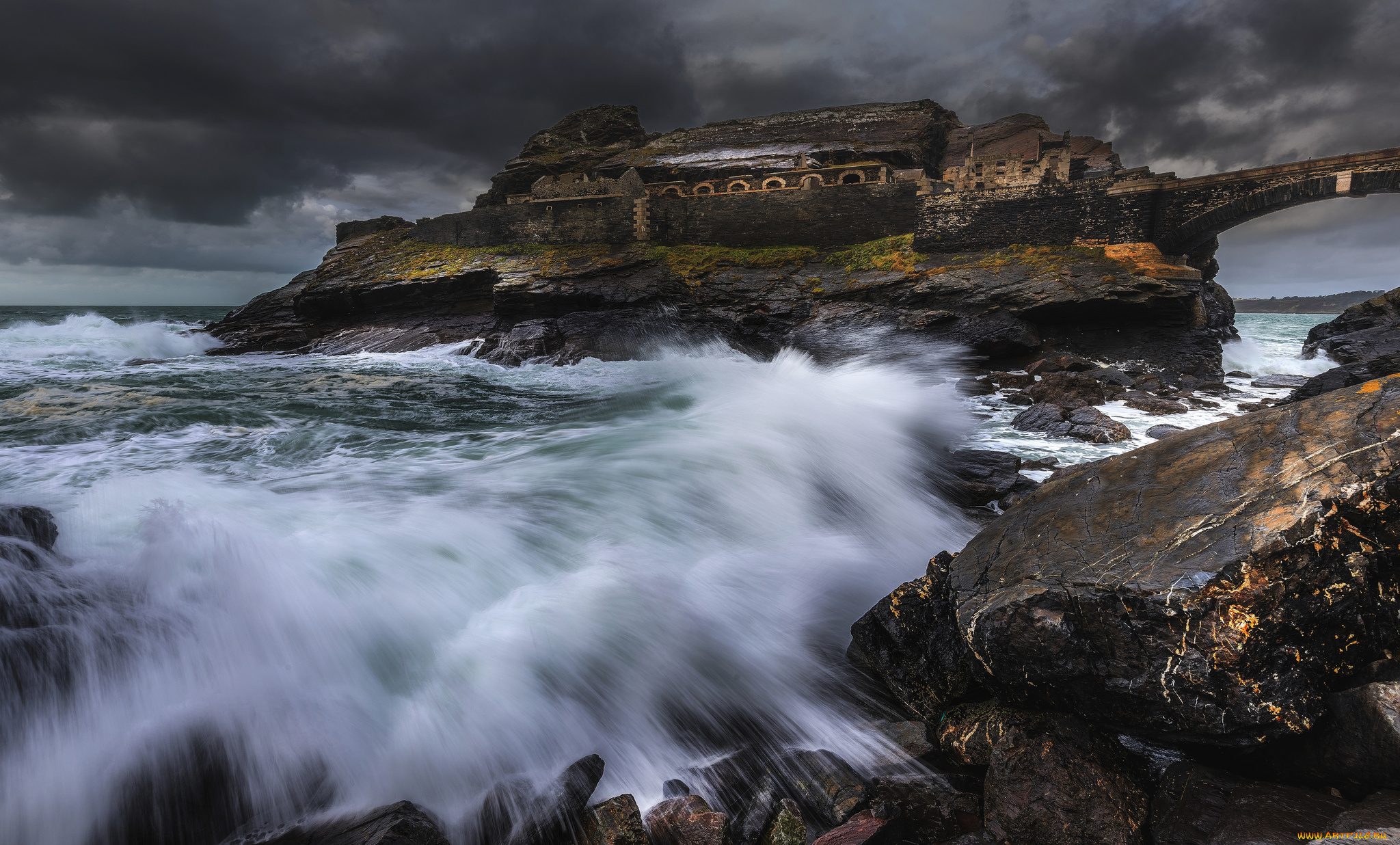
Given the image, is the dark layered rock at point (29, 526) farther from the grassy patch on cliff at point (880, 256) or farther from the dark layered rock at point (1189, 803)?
the grassy patch on cliff at point (880, 256)

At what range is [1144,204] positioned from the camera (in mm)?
15609

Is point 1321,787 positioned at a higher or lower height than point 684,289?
lower

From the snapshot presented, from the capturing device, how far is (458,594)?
344cm

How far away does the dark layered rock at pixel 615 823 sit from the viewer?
2.01 metres

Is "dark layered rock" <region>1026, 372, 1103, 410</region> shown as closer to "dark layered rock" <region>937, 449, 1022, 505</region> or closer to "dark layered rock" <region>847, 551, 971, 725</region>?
"dark layered rock" <region>937, 449, 1022, 505</region>

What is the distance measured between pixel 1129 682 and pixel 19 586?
4.86 m

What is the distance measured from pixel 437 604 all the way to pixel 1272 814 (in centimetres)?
366

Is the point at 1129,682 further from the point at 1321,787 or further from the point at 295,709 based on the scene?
the point at 295,709

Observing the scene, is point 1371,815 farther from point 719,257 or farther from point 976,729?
point 719,257

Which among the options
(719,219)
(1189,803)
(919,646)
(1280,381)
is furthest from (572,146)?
(1189,803)

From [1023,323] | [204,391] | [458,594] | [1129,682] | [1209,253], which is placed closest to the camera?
[1129,682]

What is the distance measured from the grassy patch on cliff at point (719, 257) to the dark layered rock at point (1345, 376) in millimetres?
13811

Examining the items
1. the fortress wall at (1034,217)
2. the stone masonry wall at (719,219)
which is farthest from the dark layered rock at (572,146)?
the fortress wall at (1034,217)

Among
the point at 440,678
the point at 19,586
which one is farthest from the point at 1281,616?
the point at 19,586
